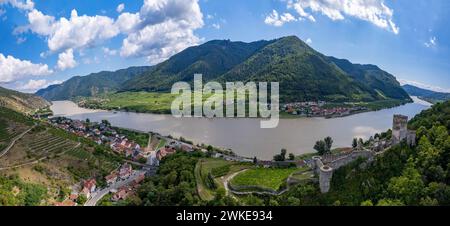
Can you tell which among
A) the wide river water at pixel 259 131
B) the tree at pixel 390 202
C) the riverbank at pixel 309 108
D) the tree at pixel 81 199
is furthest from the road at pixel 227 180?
the riverbank at pixel 309 108

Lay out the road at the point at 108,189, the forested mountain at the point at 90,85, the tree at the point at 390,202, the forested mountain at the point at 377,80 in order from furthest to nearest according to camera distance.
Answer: the forested mountain at the point at 90,85, the forested mountain at the point at 377,80, the road at the point at 108,189, the tree at the point at 390,202

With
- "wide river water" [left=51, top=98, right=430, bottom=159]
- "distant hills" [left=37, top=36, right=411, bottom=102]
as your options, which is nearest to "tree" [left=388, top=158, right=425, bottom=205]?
"wide river water" [left=51, top=98, right=430, bottom=159]

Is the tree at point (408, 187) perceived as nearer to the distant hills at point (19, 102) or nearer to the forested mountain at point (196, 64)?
the distant hills at point (19, 102)

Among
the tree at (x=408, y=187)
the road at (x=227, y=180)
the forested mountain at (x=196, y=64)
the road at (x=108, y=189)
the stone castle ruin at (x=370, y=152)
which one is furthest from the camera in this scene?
the forested mountain at (x=196, y=64)

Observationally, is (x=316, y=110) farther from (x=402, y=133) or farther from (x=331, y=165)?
(x=331, y=165)

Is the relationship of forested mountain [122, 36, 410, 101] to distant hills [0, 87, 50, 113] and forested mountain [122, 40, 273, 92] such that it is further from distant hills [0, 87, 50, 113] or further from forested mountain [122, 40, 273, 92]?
distant hills [0, 87, 50, 113]

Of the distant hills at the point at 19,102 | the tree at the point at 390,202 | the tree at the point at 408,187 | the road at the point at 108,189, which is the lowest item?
the road at the point at 108,189

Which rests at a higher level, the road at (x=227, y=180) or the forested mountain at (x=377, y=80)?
the forested mountain at (x=377, y=80)

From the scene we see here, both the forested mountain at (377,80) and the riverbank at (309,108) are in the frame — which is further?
the forested mountain at (377,80)
